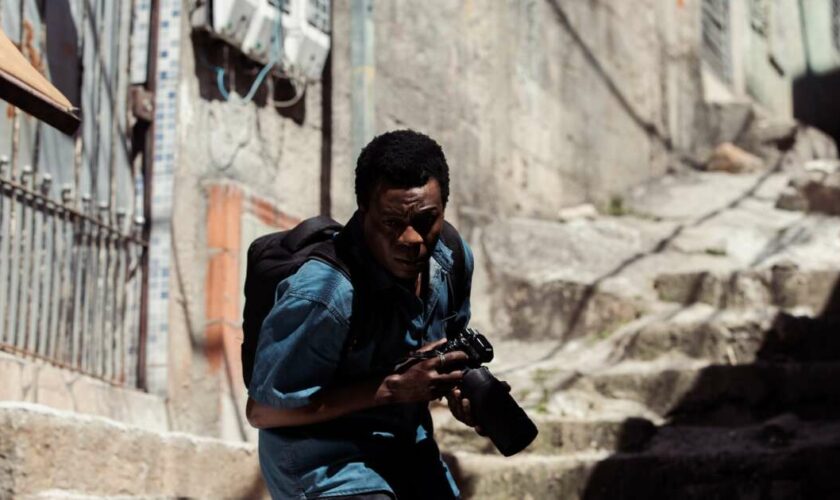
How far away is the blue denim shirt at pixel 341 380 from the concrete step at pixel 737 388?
3.87m

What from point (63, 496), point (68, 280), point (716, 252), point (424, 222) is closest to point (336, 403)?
point (424, 222)

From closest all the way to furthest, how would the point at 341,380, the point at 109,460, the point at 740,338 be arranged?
the point at 341,380
the point at 109,460
the point at 740,338

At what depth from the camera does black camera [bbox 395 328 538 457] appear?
113 inches

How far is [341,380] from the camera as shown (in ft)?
9.76

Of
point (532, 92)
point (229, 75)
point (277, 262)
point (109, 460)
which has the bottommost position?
point (109, 460)

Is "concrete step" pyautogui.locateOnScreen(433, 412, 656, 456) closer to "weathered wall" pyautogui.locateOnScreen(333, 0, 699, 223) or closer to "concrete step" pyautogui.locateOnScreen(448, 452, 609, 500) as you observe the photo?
"concrete step" pyautogui.locateOnScreen(448, 452, 609, 500)

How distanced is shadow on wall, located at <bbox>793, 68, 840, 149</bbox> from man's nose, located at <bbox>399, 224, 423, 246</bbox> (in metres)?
15.8

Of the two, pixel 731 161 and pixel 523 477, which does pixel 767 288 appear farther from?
pixel 731 161

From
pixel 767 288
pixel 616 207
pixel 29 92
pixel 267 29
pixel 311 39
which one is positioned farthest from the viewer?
pixel 616 207

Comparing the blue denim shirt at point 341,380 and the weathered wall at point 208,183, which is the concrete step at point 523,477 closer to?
the weathered wall at point 208,183

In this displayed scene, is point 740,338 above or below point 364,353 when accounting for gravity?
below

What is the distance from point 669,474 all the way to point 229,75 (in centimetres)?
A: 313

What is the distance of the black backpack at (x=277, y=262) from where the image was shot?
296cm

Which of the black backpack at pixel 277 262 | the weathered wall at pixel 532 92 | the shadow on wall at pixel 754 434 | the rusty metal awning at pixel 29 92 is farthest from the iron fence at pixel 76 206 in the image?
the black backpack at pixel 277 262
